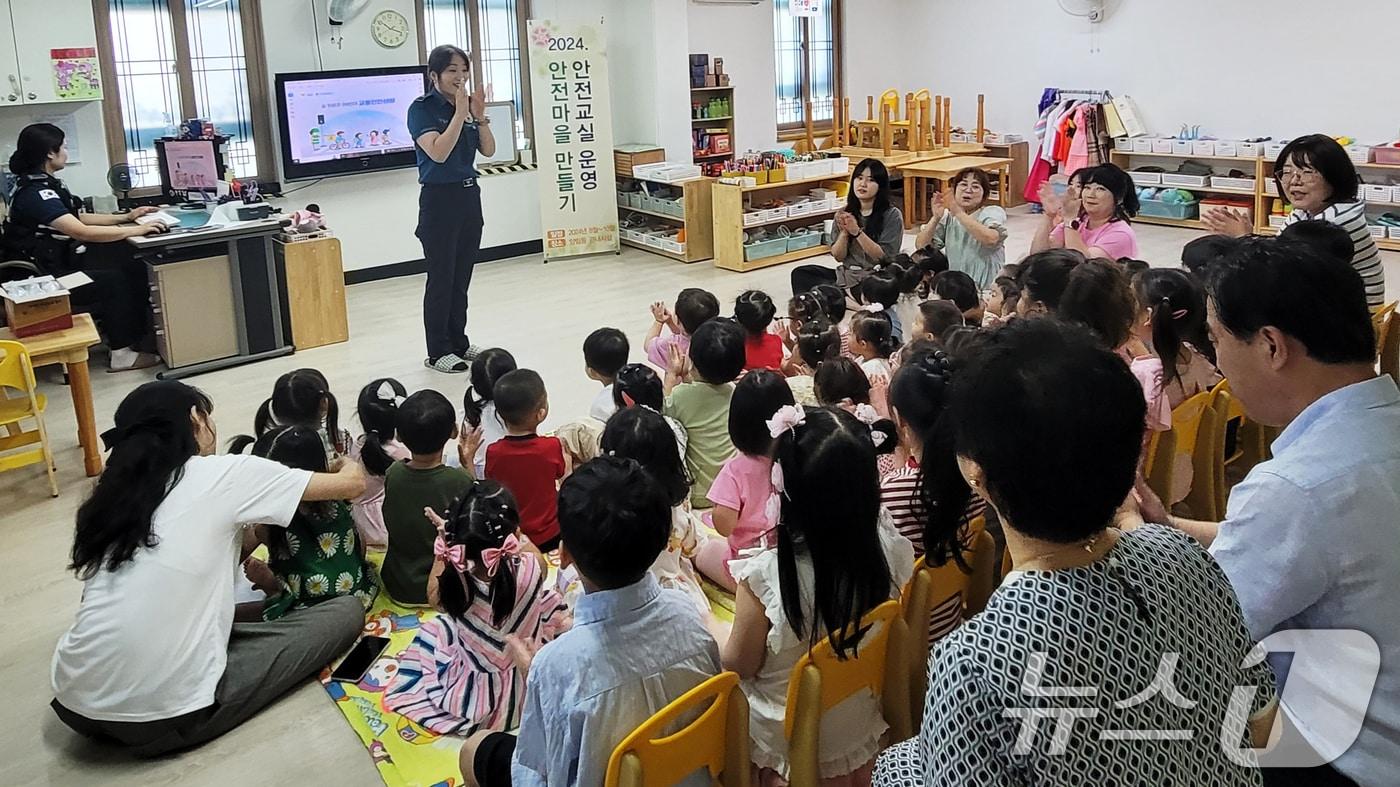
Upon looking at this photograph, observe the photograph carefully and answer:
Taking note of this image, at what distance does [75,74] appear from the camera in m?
5.91

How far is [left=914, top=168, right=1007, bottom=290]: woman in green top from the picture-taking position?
5027mm

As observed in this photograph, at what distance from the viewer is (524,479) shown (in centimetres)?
307

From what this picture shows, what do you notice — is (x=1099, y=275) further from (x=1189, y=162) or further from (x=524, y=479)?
(x=1189, y=162)

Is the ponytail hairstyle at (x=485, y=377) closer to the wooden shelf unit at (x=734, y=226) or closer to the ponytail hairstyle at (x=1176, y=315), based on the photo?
the ponytail hairstyle at (x=1176, y=315)

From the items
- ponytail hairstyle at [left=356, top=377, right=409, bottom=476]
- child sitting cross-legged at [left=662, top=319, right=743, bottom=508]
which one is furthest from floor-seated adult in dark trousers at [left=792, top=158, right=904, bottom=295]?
ponytail hairstyle at [left=356, top=377, right=409, bottom=476]

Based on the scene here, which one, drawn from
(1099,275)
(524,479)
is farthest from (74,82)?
(1099,275)

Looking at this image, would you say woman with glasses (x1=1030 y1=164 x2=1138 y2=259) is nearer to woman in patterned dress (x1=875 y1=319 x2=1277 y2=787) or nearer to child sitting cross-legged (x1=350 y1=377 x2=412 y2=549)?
child sitting cross-legged (x1=350 y1=377 x2=412 y2=549)

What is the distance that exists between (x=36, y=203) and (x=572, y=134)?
11.7ft

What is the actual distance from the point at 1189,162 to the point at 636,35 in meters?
4.59

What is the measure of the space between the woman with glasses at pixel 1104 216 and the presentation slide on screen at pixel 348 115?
4.19 m

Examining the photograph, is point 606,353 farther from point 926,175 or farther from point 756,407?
point 926,175

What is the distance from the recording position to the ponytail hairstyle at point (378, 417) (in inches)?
128

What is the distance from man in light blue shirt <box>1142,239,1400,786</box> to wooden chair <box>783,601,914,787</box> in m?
0.57

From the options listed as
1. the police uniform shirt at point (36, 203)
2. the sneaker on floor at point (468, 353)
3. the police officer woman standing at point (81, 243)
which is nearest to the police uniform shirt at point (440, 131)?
the sneaker on floor at point (468, 353)
